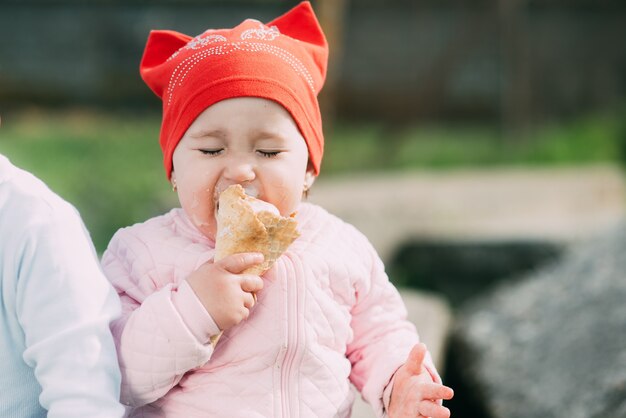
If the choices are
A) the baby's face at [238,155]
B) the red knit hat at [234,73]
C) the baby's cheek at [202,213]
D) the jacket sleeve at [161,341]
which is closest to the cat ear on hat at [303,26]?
the red knit hat at [234,73]

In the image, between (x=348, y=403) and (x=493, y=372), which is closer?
(x=348, y=403)

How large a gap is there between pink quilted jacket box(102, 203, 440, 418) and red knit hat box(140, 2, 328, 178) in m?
0.18

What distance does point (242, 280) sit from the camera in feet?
5.59

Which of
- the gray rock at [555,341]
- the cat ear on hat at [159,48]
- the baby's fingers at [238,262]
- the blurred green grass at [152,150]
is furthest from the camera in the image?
the blurred green grass at [152,150]

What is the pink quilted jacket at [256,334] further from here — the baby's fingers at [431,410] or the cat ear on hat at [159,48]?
the cat ear on hat at [159,48]

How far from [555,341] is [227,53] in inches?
98.8

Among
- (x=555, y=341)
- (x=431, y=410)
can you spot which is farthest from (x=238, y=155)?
(x=555, y=341)

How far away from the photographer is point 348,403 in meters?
1.93

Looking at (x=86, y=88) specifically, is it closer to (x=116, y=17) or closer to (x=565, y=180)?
(x=116, y=17)

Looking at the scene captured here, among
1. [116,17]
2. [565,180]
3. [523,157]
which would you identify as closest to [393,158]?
[523,157]

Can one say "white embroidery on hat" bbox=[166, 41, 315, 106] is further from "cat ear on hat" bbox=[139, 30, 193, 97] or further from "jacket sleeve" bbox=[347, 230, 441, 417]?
"jacket sleeve" bbox=[347, 230, 441, 417]

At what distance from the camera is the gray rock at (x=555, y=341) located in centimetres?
344

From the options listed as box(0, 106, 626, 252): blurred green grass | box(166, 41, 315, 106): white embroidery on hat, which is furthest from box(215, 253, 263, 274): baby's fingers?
box(0, 106, 626, 252): blurred green grass

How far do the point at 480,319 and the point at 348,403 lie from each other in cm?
266
